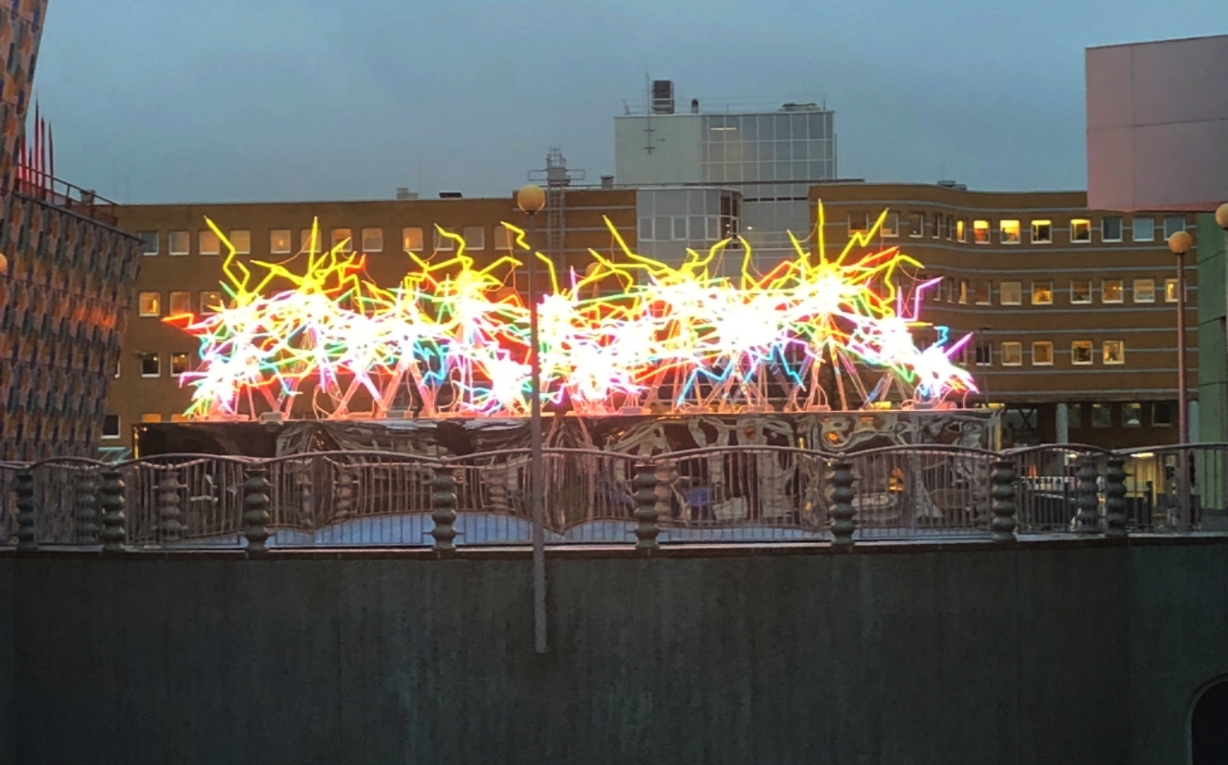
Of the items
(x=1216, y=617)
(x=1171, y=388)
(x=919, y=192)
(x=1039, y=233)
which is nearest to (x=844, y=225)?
(x=919, y=192)

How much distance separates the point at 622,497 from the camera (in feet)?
57.8

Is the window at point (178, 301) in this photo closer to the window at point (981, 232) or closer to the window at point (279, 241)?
the window at point (279, 241)

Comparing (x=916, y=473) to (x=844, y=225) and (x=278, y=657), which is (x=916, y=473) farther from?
(x=844, y=225)

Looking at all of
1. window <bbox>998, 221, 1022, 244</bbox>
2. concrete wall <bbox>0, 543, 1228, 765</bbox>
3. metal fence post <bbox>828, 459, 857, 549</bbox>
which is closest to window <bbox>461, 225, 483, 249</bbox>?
window <bbox>998, 221, 1022, 244</bbox>

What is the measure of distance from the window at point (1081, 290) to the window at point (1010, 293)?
269 cm

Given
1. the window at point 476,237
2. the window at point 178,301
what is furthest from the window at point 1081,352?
the window at point 178,301

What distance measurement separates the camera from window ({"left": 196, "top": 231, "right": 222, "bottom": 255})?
80.2m

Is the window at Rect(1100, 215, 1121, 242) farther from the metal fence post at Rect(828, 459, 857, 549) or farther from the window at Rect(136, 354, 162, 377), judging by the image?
the metal fence post at Rect(828, 459, 857, 549)

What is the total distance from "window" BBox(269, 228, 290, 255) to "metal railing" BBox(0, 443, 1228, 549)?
206 ft

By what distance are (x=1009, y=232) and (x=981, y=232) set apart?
→ 1552 mm

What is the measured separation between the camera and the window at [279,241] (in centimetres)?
8000

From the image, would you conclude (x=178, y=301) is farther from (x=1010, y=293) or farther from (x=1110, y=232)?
(x=1110, y=232)

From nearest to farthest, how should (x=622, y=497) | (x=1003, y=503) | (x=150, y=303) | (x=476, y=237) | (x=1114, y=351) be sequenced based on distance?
(x=1003, y=503)
(x=622, y=497)
(x=476, y=237)
(x=150, y=303)
(x=1114, y=351)

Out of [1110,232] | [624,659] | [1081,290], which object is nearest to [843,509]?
[624,659]
